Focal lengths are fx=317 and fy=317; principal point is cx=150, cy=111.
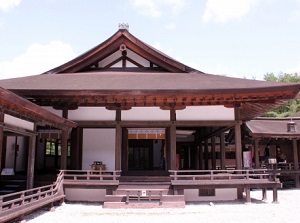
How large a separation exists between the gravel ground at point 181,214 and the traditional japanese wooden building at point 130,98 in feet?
7.15

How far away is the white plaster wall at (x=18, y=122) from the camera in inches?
365

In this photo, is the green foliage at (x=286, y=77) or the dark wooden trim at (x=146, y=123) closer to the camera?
the dark wooden trim at (x=146, y=123)

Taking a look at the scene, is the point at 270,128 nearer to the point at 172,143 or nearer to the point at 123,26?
the point at 172,143

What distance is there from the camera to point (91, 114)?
46.3ft

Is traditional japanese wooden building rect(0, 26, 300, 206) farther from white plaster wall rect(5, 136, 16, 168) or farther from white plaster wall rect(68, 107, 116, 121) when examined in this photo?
white plaster wall rect(5, 136, 16, 168)

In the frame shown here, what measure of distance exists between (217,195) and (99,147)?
18.8 feet

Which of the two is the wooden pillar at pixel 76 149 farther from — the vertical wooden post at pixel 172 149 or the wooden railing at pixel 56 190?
the vertical wooden post at pixel 172 149

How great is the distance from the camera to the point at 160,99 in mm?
13438

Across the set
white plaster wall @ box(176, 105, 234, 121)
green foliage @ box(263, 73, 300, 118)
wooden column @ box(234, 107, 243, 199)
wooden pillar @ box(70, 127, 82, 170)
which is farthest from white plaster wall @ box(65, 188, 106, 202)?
green foliage @ box(263, 73, 300, 118)

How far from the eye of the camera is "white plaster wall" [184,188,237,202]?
13.6 metres

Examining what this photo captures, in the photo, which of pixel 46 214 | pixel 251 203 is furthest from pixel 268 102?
pixel 46 214

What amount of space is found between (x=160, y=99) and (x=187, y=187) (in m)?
3.78

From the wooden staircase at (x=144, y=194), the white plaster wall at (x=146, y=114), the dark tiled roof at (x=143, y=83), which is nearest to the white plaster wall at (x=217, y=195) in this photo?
the wooden staircase at (x=144, y=194)

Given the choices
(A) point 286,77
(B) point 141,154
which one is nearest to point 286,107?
(A) point 286,77
